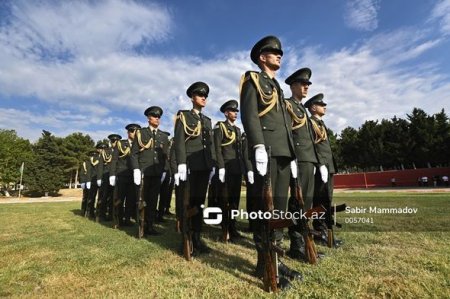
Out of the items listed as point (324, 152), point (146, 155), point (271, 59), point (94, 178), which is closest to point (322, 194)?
point (324, 152)

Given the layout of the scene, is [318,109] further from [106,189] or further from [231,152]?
[106,189]

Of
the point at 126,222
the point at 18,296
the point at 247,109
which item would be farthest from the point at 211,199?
the point at 18,296

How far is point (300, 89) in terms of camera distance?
201 inches

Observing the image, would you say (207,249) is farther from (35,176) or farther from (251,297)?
(35,176)

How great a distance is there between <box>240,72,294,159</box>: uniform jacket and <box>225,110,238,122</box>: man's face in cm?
322

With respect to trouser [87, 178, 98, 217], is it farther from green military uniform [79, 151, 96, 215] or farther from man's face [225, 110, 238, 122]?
man's face [225, 110, 238, 122]

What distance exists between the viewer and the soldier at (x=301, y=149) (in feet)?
14.9

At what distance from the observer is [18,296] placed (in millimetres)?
3172

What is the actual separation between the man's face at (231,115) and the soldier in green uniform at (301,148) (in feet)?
7.32

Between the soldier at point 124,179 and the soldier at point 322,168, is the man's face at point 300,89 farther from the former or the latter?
the soldier at point 124,179

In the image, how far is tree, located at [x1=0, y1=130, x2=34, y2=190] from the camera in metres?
43.1

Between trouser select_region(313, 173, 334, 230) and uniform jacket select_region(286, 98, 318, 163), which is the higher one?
uniform jacket select_region(286, 98, 318, 163)

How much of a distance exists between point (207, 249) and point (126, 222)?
4442 mm

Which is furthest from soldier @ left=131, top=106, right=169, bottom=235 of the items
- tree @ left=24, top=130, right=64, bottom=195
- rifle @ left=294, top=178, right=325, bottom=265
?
tree @ left=24, top=130, right=64, bottom=195
